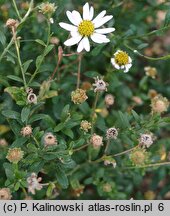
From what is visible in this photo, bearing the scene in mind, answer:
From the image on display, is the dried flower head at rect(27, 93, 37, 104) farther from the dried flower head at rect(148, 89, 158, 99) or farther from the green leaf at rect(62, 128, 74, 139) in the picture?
the dried flower head at rect(148, 89, 158, 99)

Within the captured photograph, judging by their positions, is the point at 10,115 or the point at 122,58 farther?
the point at 122,58

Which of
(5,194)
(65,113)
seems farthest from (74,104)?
(5,194)

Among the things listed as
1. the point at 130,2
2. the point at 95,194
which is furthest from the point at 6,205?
the point at 130,2

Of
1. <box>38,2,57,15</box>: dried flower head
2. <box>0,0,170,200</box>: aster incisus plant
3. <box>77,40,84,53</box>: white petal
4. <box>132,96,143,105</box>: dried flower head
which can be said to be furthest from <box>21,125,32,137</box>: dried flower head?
<box>132,96,143,105</box>: dried flower head

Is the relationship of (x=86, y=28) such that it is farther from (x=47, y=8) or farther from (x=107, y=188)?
(x=107, y=188)

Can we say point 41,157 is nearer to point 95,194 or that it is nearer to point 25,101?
point 25,101

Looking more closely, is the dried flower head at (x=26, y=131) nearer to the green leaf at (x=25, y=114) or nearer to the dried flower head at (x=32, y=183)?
the green leaf at (x=25, y=114)

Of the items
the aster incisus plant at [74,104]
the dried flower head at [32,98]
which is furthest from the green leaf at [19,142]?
the dried flower head at [32,98]
